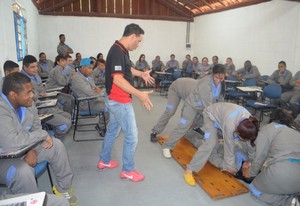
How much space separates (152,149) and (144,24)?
7888 mm

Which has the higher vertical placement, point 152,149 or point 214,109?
point 214,109

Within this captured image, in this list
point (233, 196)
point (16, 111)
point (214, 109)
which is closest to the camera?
point (16, 111)

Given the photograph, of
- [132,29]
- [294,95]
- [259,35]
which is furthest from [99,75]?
[259,35]

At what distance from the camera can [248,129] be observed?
7.38 ft

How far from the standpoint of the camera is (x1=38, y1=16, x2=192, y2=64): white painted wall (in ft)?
30.5

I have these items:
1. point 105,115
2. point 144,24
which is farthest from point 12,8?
point 144,24

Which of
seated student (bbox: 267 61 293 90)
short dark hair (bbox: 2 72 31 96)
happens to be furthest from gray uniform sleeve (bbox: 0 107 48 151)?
seated student (bbox: 267 61 293 90)

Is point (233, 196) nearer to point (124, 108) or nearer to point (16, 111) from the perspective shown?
point (124, 108)

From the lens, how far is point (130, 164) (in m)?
2.69

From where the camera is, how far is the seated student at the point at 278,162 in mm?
2156

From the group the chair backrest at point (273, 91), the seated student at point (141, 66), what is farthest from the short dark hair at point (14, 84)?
the seated student at point (141, 66)

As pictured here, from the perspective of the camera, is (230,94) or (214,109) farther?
(230,94)

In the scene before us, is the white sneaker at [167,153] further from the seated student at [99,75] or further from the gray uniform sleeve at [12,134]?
the seated student at [99,75]

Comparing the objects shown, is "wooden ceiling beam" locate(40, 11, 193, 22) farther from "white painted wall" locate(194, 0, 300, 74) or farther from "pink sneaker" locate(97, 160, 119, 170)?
"pink sneaker" locate(97, 160, 119, 170)
